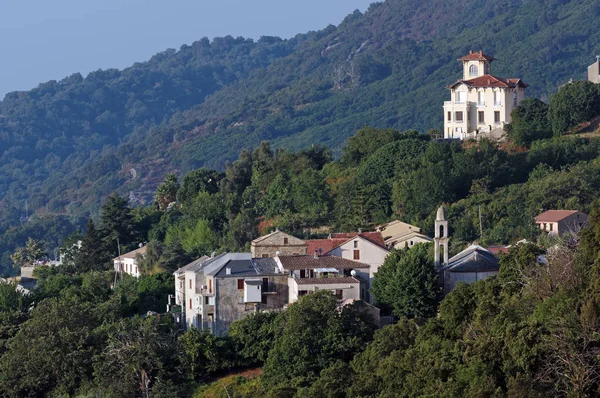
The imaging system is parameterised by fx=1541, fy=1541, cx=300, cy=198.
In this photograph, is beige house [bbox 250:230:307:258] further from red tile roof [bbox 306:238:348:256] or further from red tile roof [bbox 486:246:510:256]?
red tile roof [bbox 486:246:510:256]

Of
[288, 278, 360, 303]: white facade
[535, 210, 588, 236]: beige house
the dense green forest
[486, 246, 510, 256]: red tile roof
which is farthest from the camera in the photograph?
the dense green forest

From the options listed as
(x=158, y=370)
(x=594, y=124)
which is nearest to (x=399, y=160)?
(x=594, y=124)

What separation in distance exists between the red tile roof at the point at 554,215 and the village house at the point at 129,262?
1640cm

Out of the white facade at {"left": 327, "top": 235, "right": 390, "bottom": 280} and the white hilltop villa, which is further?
the white hilltop villa

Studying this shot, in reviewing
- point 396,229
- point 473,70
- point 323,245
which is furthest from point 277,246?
point 473,70

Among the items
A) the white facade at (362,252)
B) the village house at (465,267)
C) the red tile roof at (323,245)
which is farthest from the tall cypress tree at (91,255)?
the village house at (465,267)

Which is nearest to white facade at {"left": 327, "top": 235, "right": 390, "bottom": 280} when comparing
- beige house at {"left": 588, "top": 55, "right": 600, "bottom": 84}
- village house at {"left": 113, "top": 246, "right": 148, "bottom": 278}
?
village house at {"left": 113, "top": 246, "right": 148, "bottom": 278}

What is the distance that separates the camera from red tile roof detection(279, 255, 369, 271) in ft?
154

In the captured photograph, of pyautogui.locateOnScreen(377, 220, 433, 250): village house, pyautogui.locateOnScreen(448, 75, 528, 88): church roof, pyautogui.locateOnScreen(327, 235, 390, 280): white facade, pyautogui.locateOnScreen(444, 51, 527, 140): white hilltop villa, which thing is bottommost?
pyautogui.locateOnScreen(327, 235, 390, 280): white facade

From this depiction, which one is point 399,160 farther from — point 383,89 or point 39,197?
point 39,197

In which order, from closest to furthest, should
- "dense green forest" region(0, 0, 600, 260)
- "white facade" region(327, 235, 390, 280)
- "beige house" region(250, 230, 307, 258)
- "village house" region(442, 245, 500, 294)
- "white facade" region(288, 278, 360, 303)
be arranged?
1. "village house" region(442, 245, 500, 294)
2. "white facade" region(288, 278, 360, 303)
3. "white facade" region(327, 235, 390, 280)
4. "beige house" region(250, 230, 307, 258)
5. "dense green forest" region(0, 0, 600, 260)

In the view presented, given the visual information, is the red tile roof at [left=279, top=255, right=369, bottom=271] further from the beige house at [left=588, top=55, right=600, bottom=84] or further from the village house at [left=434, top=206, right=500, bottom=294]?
the beige house at [left=588, top=55, right=600, bottom=84]

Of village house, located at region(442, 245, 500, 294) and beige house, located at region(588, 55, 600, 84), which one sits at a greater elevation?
beige house, located at region(588, 55, 600, 84)

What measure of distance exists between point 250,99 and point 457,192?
99.9 m
